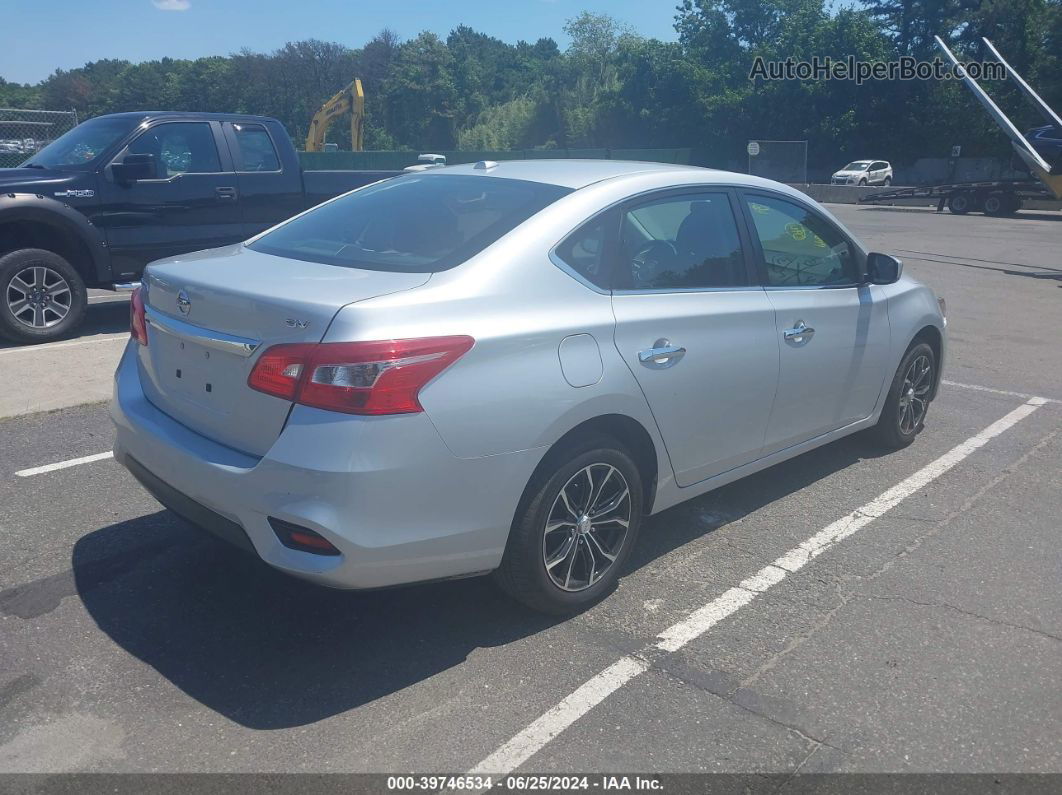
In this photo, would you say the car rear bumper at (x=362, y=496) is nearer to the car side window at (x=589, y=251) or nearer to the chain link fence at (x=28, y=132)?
the car side window at (x=589, y=251)

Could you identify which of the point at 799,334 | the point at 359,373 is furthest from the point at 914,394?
the point at 359,373

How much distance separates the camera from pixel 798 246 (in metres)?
4.98

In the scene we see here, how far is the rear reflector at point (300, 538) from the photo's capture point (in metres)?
3.12

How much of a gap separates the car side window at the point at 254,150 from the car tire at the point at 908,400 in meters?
6.63

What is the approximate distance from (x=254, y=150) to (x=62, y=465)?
514 centimetres

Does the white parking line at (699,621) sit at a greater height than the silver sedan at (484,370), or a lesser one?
lesser

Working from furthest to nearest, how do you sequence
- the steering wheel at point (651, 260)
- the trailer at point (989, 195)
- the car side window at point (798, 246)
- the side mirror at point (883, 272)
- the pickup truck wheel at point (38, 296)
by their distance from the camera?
1. the trailer at point (989, 195)
2. the pickup truck wheel at point (38, 296)
3. the side mirror at point (883, 272)
4. the car side window at point (798, 246)
5. the steering wheel at point (651, 260)

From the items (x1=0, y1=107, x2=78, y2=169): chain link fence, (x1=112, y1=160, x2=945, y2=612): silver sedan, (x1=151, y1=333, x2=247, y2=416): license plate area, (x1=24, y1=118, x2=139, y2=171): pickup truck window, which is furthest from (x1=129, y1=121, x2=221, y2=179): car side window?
(x1=0, y1=107, x2=78, y2=169): chain link fence

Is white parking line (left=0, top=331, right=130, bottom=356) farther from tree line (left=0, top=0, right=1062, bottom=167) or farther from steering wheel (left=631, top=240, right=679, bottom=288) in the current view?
tree line (left=0, top=0, right=1062, bottom=167)

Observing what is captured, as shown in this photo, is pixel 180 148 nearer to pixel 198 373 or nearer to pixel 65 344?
pixel 65 344

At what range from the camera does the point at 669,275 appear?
4.19 metres

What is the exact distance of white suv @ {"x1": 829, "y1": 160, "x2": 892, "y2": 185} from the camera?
47.0 m

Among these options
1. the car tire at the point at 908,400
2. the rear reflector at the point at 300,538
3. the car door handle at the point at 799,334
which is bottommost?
the car tire at the point at 908,400

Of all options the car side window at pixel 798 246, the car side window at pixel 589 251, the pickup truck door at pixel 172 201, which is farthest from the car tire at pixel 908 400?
the pickup truck door at pixel 172 201
